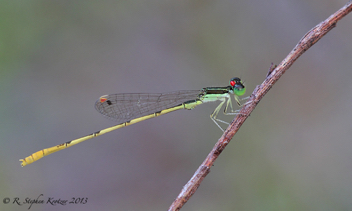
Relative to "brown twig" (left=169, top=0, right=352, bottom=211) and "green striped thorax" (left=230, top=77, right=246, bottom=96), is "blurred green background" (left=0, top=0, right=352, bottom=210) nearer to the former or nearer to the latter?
"green striped thorax" (left=230, top=77, right=246, bottom=96)

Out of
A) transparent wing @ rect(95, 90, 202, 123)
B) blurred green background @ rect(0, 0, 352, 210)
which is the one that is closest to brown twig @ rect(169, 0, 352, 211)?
transparent wing @ rect(95, 90, 202, 123)

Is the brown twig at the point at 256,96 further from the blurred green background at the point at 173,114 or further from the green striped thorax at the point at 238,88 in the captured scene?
the blurred green background at the point at 173,114

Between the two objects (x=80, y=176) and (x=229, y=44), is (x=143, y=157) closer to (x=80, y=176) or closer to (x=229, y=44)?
(x=80, y=176)

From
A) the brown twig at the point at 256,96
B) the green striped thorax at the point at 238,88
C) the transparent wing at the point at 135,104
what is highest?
the transparent wing at the point at 135,104

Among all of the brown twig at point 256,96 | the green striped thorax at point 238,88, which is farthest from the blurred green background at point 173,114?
the brown twig at point 256,96

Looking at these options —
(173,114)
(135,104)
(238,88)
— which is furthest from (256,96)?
(173,114)

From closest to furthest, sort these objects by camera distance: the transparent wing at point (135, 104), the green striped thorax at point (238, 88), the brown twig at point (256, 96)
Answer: the brown twig at point (256, 96) → the green striped thorax at point (238, 88) → the transparent wing at point (135, 104)
